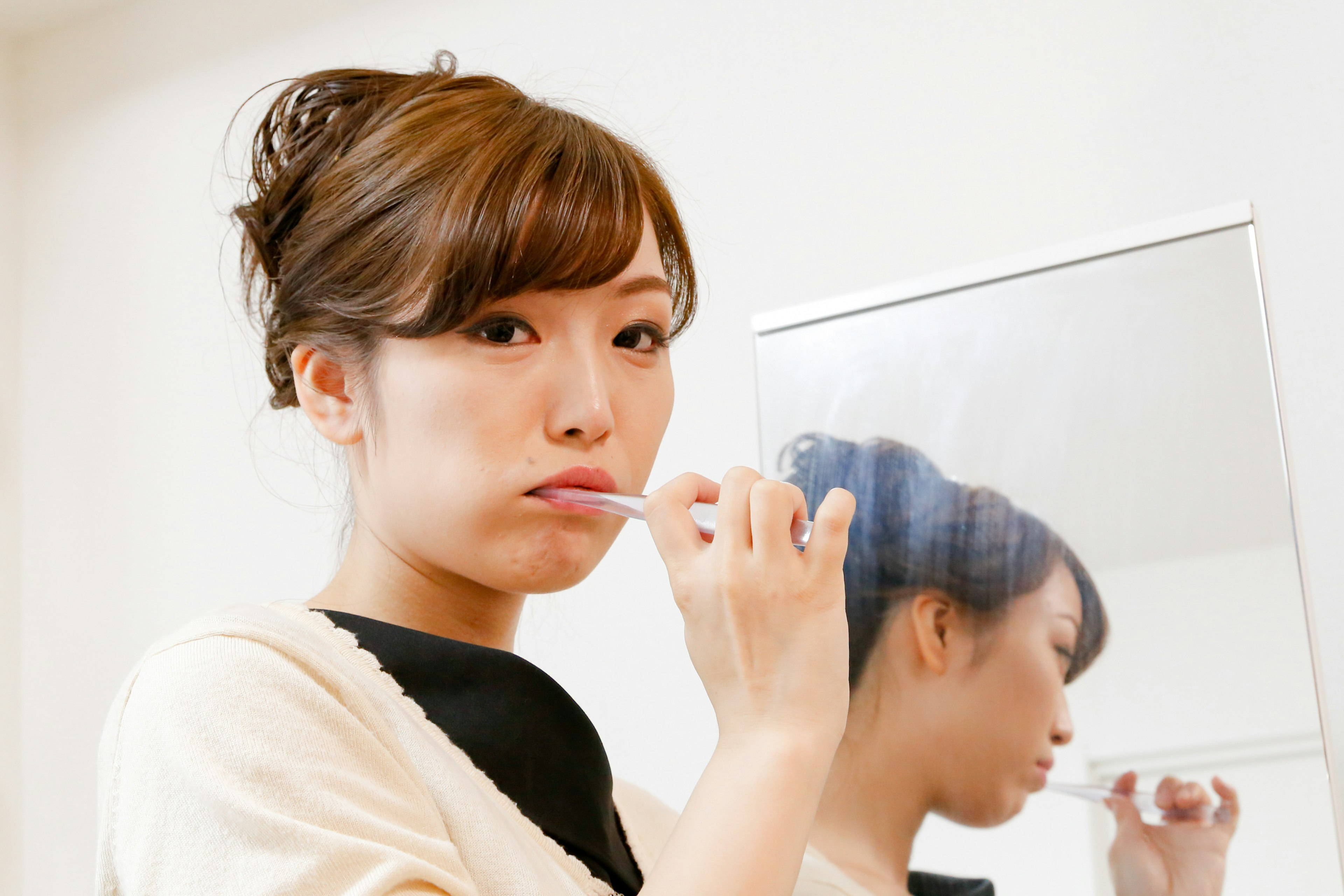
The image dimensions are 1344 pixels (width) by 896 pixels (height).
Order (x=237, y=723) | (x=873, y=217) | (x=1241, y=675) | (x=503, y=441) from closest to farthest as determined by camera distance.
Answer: (x=237, y=723) < (x=503, y=441) < (x=1241, y=675) < (x=873, y=217)

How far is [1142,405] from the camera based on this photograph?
2.84 feet

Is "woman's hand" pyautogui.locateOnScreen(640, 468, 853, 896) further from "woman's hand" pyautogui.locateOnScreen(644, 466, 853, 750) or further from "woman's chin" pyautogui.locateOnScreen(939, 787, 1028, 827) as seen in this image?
"woman's chin" pyautogui.locateOnScreen(939, 787, 1028, 827)

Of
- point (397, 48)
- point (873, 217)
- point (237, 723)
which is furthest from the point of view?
point (397, 48)

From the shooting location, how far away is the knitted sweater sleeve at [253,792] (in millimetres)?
453

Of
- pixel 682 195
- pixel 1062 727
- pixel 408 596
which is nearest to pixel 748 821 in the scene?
pixel 408 596

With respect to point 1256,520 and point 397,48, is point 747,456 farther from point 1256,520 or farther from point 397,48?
point 397,48

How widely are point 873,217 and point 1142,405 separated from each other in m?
0.49

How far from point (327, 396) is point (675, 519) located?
0.25 m

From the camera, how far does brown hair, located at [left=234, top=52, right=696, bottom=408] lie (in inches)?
23.7

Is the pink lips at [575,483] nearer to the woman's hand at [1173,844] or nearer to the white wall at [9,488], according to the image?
the woman's hand at [1173,844]

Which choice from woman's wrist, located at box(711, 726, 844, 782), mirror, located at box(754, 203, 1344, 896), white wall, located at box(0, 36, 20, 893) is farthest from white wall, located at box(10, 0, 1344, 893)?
woman's wrist, located at box(711, 726, 844, 782)

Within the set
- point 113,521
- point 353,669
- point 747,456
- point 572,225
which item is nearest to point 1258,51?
point 747,456

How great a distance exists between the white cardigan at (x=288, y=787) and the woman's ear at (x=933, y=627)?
1.33ft

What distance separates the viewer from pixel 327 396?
0.67 metres
